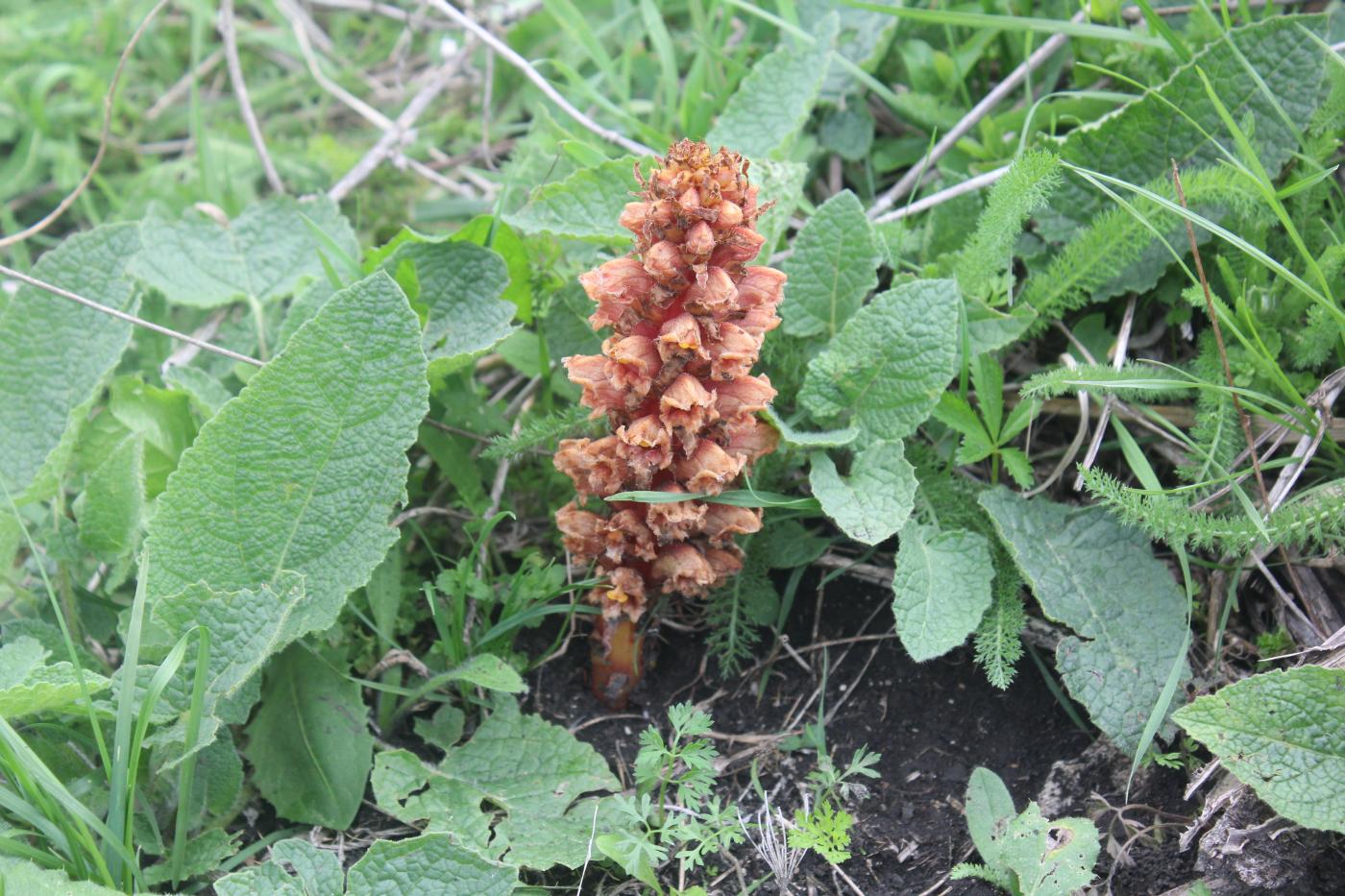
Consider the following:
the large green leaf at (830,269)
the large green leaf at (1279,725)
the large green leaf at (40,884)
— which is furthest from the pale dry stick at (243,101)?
the large green leaf at (1279,725)

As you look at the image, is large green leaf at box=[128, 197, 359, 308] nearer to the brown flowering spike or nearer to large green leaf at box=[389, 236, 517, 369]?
large green leaf at box=[389, 236, 517, 369]

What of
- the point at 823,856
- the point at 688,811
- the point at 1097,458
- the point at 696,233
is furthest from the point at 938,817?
the point at 696,233

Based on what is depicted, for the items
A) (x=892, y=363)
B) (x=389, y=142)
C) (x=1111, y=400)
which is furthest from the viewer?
(x=389, y=142)

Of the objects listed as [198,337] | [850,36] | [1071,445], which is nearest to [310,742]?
[198,337]

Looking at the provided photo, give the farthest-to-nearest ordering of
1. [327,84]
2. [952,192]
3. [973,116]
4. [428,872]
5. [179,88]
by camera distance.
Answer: [179,88] < [327,84] < [973,116] < [952,192] < [428,872]

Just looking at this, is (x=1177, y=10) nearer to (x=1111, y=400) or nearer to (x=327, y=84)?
(x=1111, y=400)

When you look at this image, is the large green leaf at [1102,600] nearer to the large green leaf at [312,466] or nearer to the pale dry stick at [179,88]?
the large green leaf at [312,466]

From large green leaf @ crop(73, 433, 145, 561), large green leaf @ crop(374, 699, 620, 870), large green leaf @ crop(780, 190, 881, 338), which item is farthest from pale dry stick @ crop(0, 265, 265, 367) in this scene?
large green leaf @ crop(780, 190, 881, 338)
